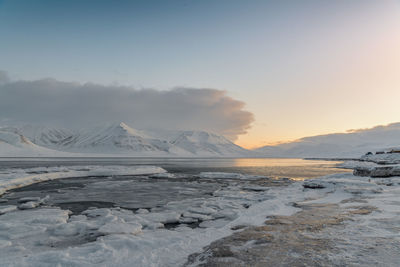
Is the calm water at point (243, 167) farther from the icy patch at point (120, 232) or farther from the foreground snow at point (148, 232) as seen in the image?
the icy patch at point (120, 232)

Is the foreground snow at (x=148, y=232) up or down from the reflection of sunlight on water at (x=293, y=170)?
up

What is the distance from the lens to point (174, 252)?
7527mm

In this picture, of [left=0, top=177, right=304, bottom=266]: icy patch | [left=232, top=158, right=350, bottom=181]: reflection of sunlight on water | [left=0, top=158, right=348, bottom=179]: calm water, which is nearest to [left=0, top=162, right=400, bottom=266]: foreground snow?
[left=0, top=177, right=304, bottom=266]: icy patch

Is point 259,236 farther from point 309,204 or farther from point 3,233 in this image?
point 3,233

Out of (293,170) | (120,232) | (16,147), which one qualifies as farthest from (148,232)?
(16,147)

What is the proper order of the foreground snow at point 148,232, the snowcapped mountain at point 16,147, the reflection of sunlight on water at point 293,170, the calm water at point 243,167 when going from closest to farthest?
the foreground snow at point 148,232 < the reflection of sunlight on water at point 293,170 < the calm water at point 243,167 < the snowcapped mountain at point 16,147

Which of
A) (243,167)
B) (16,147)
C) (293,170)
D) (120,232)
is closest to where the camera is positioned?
(120,232)

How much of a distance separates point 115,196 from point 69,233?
9.10 metres

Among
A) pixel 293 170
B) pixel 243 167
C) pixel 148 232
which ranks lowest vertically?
pixel 243 167

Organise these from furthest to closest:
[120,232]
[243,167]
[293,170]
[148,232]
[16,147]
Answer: [16,147]
[243,167]
[293,170]
[148,232]
[120,232]

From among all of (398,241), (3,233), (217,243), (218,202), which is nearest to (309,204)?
(218,202)

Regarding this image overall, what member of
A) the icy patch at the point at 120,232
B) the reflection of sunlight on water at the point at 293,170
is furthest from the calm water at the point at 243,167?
the icy patch at the point at 120,232

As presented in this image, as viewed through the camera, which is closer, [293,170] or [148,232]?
[148,232]

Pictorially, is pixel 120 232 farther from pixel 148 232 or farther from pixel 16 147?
pixel 16 147
